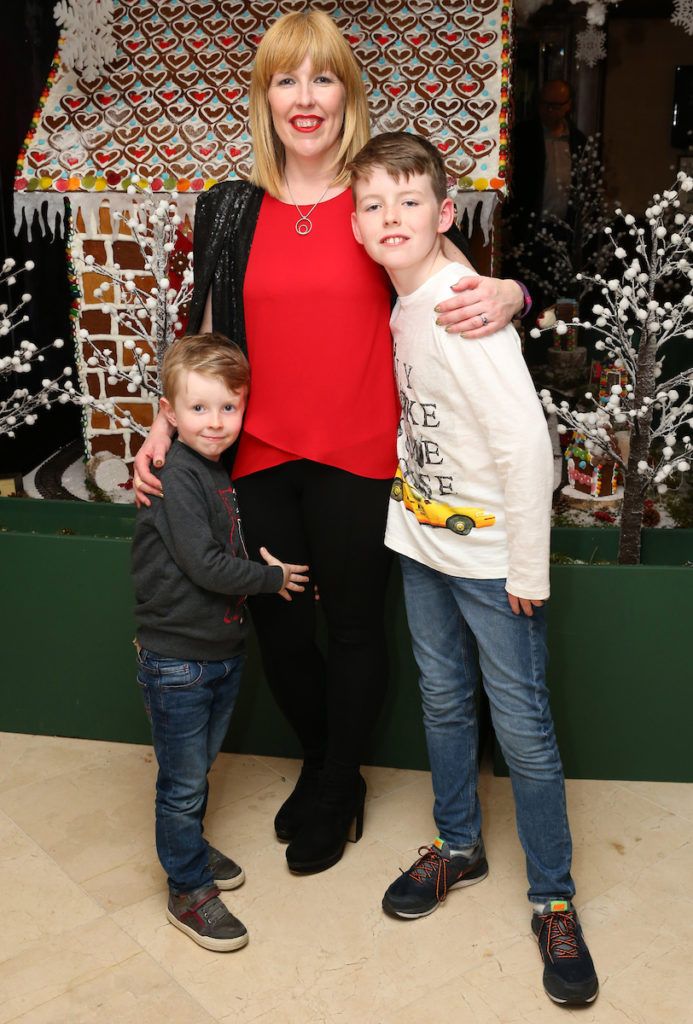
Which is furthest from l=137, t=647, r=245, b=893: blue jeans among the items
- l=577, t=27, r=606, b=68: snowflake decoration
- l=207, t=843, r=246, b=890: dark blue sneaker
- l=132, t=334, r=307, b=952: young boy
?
l=577, t=27, r=606, b=68: snowflake decoration

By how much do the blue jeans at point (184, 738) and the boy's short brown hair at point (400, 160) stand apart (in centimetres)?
95

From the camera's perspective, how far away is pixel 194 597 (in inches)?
78.8

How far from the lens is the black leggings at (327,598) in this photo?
2.07 metres

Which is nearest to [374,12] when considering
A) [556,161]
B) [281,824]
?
[556,161]

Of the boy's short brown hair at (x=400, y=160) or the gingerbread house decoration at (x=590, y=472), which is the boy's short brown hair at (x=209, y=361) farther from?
the gingerbread house decoration at (x=590, y=472)

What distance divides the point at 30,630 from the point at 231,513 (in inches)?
39.1

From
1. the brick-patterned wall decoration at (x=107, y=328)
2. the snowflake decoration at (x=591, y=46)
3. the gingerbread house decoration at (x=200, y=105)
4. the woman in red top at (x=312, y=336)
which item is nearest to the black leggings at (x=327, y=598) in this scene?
the woman in red top at (x=312, y=336)

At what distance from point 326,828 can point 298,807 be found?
0.12 meters

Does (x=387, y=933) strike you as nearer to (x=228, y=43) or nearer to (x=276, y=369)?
(x=276, y=369)

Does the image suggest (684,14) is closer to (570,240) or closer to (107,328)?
(570,240)

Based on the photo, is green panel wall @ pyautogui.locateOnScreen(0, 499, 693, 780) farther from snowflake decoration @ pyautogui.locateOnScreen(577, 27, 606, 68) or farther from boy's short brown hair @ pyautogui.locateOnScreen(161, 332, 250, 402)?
snowflake decoration @ pyautogui.locateOnScreen(577, 27, 606, 68)

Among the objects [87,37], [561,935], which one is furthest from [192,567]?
[87,37]

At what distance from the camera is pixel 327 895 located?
2.24 meters

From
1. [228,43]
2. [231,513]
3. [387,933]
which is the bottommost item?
[387,933]
